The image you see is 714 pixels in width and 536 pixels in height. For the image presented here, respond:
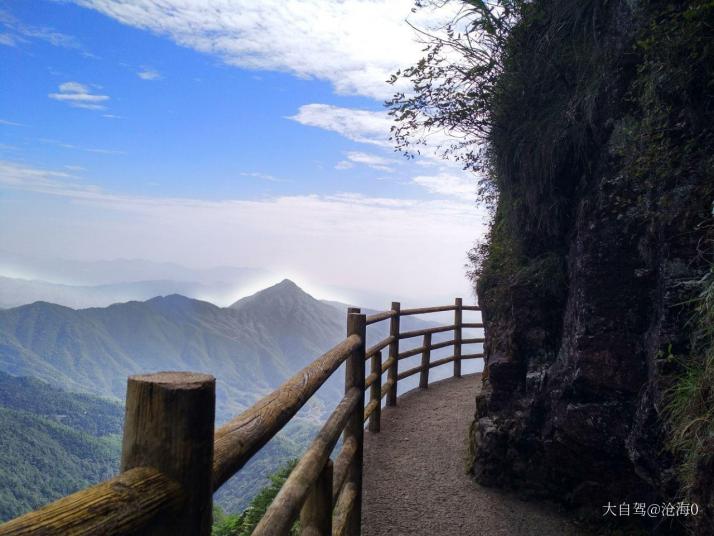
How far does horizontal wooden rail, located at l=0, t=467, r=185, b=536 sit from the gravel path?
311cm

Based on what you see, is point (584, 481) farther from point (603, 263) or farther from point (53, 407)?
point (53, 407)

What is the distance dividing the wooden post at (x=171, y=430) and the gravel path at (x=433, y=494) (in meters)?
3.06

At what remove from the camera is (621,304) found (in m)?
3.31

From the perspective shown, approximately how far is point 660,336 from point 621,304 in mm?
479

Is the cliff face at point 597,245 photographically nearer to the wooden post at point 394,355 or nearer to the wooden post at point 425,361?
the wooden post at point 394,355

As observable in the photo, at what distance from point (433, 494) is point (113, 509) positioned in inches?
152

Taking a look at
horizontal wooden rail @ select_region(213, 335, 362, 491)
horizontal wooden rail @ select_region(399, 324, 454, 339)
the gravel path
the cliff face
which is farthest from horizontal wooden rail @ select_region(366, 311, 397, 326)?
horizontal wooden rail @ select_region(213, 335, 362, 491)

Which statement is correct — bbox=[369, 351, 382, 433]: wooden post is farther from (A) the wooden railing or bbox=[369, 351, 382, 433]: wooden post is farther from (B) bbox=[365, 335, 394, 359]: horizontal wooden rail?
(A) the wooden railing

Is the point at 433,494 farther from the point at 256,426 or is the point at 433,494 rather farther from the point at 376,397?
the point at 256,426

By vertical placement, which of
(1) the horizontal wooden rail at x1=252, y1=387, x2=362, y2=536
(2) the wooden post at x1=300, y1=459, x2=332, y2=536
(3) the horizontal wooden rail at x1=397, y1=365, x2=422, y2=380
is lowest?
(3) the horizontal wooden rail at x1=397, y1=365, x2=422, y2=380

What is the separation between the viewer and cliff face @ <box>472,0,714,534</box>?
290 centimetres

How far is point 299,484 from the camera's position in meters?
1.61

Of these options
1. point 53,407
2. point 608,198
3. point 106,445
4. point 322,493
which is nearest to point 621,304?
point 608,198

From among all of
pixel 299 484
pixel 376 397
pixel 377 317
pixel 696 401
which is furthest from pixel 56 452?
pixel 696 401
